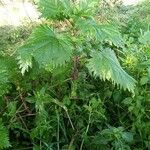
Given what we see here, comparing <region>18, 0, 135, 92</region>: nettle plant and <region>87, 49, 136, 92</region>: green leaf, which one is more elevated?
<region>18, 0, 135, 92</region>: nettle plant

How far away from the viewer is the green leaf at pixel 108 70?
7.16ft

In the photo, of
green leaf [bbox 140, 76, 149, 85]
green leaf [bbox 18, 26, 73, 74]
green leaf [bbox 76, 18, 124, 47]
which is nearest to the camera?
green leaf [bbox 18, 26, 73, 74]

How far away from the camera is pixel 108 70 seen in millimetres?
2193

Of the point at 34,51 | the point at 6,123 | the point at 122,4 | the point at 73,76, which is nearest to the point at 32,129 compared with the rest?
the point at 6,123

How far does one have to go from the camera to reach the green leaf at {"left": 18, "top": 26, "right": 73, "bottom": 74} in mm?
2109

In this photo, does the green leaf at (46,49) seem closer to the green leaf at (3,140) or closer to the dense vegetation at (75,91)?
the dense vegetation at (75,91)

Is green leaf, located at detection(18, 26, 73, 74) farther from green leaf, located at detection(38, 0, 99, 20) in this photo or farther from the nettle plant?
green leaf, located at detection(38, 0, 99, 20)

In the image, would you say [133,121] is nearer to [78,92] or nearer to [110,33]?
[78,92]

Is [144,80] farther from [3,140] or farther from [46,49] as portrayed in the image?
[3,140]

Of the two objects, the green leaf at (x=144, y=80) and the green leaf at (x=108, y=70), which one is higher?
Result: the green leaf at (x=108, y=70)

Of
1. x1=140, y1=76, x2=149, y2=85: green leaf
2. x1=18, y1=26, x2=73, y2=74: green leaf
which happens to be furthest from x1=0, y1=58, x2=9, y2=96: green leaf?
x1=140, y1=76, x2=149, y2=85: green leaf

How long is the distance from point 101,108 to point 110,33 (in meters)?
0.50

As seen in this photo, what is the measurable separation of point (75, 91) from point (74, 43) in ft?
1.15

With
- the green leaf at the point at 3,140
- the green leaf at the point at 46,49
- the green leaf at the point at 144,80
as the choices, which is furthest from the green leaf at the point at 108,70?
the green leaf at the point at 3,140
